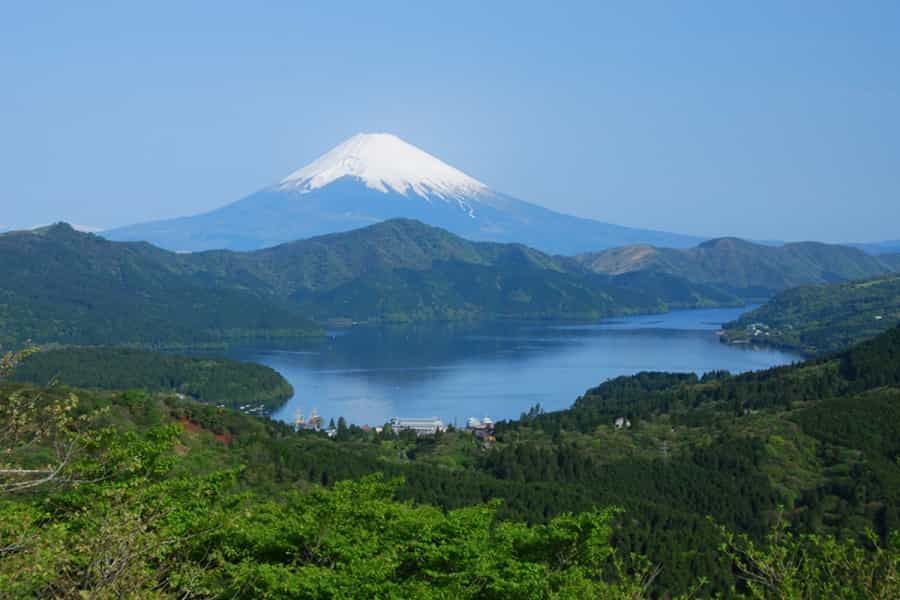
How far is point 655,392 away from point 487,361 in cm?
4651

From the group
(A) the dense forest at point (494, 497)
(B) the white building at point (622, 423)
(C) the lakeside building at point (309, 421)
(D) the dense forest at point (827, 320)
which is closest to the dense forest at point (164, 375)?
(C) the lakeside building at point (309, 421)

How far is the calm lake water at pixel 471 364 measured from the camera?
311 feet

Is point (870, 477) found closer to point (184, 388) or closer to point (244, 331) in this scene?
point (184, 388)

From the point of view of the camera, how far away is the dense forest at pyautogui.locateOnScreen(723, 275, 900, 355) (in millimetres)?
148250

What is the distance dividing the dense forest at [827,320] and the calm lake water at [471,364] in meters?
7.37

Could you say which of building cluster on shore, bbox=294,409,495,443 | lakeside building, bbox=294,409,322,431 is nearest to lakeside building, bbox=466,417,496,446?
building cluster on shore, bbox=294,409,495,443

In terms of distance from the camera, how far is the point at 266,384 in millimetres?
104188

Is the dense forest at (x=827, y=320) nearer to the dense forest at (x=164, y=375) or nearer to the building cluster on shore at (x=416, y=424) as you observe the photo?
the building cluster on shore at (x=416, y=424)

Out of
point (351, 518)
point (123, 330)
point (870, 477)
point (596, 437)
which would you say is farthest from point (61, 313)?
point (351, 518)

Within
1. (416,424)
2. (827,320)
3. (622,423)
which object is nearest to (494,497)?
(622,423)

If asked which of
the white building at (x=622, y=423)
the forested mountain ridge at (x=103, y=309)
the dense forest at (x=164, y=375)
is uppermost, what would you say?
the forested mountain ridge at (x=103, y=309)

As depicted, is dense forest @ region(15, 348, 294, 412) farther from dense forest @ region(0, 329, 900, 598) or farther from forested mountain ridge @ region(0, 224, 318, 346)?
dense forest @ region(0, 329, 900, 598)

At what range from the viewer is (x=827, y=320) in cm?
17075

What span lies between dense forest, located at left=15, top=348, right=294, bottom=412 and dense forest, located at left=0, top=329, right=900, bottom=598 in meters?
35.2
